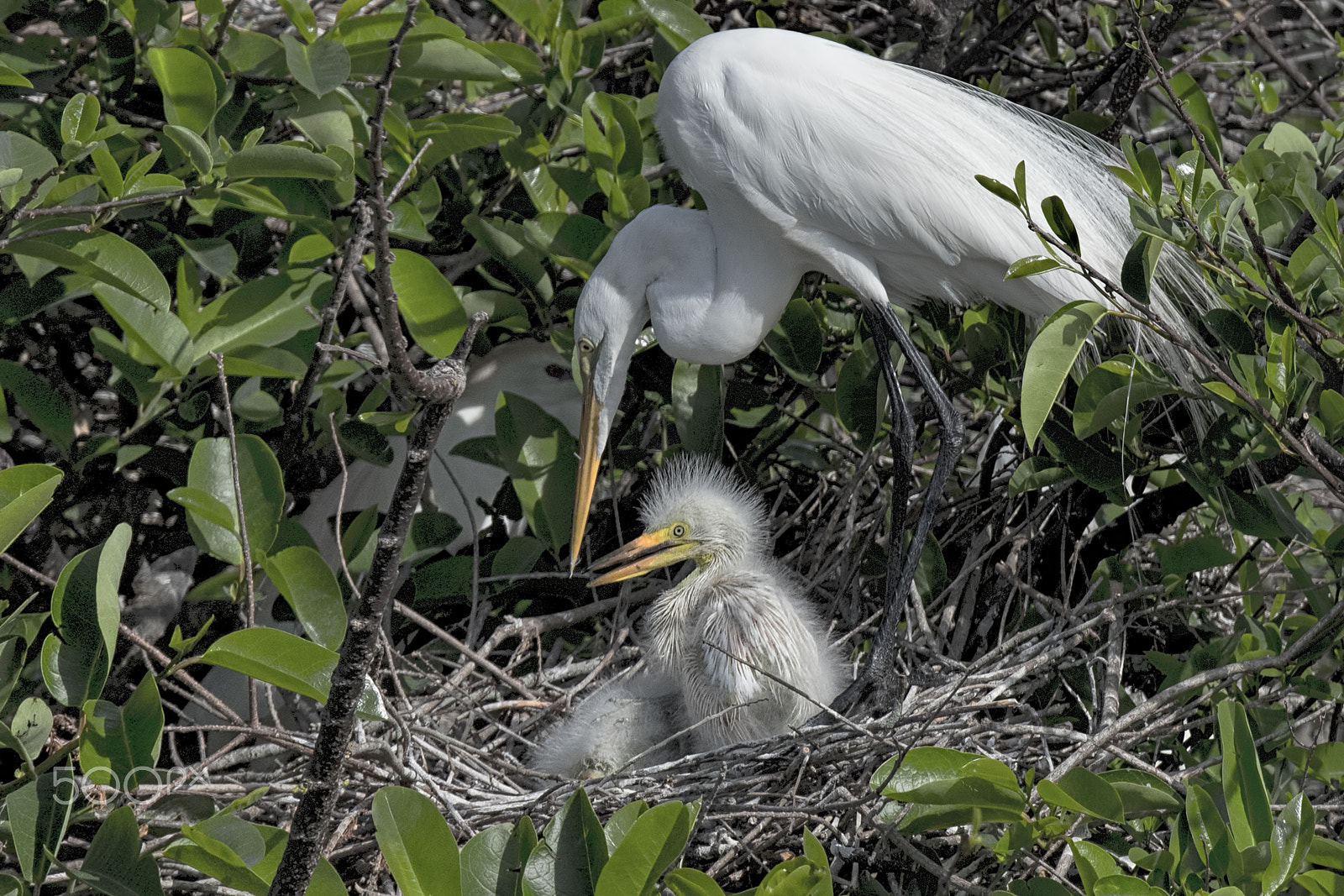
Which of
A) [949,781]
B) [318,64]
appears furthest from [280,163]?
[949,781]

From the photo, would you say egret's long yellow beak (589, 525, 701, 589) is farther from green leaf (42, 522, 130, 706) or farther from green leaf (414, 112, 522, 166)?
green leaf (42, 522, 130, 706)

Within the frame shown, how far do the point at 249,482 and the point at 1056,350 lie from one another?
819 mm

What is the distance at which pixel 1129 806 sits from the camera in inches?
40.8

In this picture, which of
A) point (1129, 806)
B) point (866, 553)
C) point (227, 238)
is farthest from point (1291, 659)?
point (227, 238)

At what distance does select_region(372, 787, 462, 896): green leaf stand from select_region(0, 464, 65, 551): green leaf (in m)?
0.34

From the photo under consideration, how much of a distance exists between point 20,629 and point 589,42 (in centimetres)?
101

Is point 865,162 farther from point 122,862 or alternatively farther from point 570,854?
point 122,862

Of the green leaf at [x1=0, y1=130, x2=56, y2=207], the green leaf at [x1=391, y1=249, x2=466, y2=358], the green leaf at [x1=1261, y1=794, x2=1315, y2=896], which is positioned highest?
the green leaf at [x1=0, y1=130, x2=56, y2=207]

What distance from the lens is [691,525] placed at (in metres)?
1.61

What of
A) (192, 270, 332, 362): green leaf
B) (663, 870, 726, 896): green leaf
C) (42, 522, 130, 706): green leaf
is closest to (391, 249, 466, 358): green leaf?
(192, 270, 332, 362): green leaf

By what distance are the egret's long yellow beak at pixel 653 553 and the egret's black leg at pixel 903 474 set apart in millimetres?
269

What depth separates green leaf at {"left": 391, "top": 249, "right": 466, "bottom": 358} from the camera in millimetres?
1422

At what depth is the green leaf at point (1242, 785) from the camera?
92cm

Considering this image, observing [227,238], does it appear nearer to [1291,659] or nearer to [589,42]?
[589,42]
